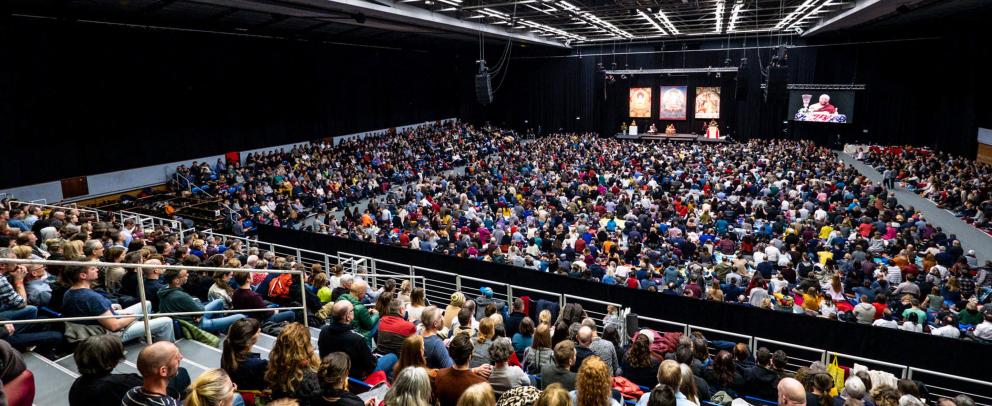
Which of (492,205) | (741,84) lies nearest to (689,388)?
(492,205)

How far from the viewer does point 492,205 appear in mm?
14633

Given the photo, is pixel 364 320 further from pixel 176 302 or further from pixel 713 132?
pixel 713 132

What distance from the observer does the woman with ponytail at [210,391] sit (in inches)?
89.7

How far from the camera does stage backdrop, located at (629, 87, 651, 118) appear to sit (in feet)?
98.9

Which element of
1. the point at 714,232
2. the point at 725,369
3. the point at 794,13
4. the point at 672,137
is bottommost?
the point at 714,232

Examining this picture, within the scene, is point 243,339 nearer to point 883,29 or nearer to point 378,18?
point 378,18

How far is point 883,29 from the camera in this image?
22.4 m

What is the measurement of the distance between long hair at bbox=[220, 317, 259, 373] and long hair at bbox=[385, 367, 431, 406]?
3.43 ft

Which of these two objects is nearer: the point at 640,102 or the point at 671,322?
the point at 671,322

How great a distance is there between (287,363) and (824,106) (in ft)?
90.0

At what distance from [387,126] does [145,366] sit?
25324mm

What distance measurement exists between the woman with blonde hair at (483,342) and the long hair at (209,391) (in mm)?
2068

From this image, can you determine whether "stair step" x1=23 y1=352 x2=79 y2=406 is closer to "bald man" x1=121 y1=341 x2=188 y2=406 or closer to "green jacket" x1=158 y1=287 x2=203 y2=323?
"green jacket" x1=158 y1=287 x2=203 y2=323

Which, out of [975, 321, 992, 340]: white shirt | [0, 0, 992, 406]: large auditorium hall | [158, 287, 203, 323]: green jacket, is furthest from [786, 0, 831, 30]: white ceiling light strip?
[158, 287, 203, 323]: green jacket
